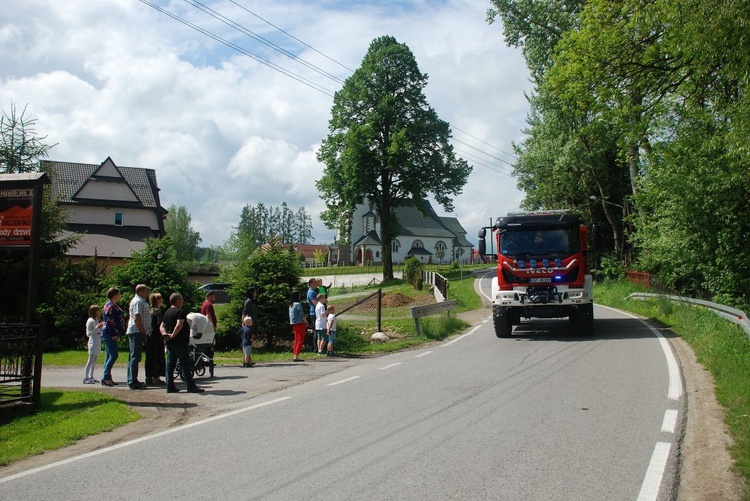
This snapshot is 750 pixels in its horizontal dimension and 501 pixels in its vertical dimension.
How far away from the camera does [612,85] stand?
18438 mm

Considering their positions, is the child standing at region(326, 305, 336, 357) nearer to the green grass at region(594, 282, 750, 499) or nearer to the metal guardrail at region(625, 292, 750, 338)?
the green grass at region(594, 282, 750, 499)

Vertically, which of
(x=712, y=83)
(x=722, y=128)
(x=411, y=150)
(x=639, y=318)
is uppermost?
(x=411, y=150)

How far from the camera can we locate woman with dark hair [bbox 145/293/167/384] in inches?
477

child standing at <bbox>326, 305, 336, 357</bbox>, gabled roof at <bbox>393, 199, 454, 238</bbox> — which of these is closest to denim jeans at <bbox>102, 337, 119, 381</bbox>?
child standing at <bbox>326, 305, 336, 357</bbox>

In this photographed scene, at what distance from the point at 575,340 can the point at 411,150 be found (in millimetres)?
35078

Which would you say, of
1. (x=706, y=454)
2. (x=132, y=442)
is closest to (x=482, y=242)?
(x=706, y=454)

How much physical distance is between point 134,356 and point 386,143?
40949 mm

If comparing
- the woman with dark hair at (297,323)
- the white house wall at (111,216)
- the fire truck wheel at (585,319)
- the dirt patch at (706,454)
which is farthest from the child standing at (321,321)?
the white house wall at (111,216)

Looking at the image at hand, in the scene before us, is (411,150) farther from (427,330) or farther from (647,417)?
(647,417)

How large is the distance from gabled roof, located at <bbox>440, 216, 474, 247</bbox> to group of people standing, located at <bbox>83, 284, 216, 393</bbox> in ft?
370

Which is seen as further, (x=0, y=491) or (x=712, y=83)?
(x=712, y=83)

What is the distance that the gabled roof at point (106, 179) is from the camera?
52312mm

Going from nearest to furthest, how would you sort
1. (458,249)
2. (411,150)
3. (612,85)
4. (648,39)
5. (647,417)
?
1. (647,417)
2. (648,39)
3. (612,85)
4. (411,150)
5. (458,249)

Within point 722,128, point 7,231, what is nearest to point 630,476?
point 7,231
